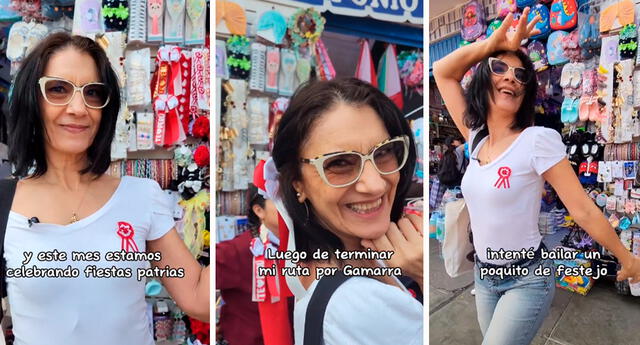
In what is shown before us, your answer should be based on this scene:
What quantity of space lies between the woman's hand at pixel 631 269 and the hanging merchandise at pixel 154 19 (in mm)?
2265

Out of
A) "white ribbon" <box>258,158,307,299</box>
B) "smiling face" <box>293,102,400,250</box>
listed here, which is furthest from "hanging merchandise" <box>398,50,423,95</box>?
"white ribbon" <box>258,158,307,299</box>

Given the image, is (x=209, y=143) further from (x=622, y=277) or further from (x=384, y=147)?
(x=622, y=277)

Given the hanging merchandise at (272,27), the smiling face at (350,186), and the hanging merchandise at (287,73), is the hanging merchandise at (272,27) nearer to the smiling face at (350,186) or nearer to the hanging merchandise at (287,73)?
the hanging merchandise at (287,73)

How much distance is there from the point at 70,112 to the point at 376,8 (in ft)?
4.27

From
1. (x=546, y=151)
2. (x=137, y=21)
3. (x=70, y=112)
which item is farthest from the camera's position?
(x=137, y=21)

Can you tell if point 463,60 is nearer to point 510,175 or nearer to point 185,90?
point 510,175

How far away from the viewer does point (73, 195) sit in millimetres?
1329

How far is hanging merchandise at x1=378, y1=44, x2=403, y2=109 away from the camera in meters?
1.41

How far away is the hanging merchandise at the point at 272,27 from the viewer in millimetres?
1407

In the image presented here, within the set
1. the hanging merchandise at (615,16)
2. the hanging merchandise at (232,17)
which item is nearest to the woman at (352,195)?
the hanging merchandise at (232,17)

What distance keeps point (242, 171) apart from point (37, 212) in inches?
31.0

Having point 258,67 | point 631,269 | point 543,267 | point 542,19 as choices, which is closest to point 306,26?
point 258,67

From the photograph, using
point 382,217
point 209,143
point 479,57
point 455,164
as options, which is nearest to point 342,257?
point 382,217

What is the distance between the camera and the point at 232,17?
141 cm
